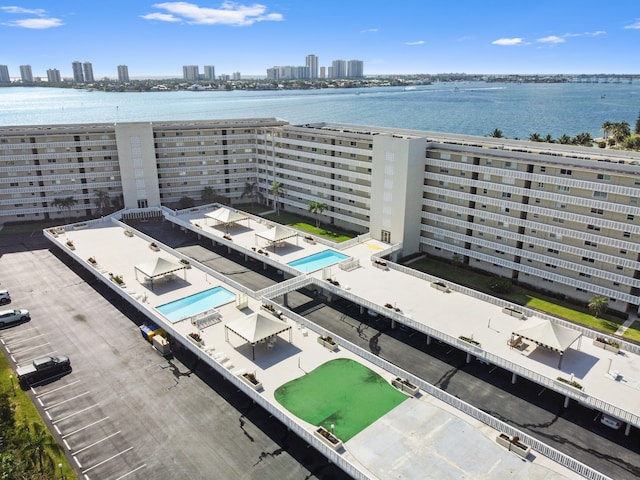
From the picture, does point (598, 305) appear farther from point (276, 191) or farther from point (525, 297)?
point (276, 191)

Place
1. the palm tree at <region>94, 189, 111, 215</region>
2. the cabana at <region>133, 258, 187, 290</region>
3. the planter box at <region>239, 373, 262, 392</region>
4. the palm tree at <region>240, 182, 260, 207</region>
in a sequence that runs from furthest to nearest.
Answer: the palm tree at <region>240, 182, 260, 207</region>, the palm tree at <region>94, 189, 111, 215</region>, the cabana at <region>133, 258, 187, 290</region>, the planter box at <region>239, 373, 262, 392</region>

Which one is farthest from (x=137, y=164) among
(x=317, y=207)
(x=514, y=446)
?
(x=514, y=446)

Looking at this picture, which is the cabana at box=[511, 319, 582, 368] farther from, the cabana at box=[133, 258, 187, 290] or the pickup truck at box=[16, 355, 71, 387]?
the pickup truck at box=[16, 355, 71, 387]

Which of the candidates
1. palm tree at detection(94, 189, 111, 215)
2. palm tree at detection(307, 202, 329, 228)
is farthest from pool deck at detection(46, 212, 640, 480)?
palm tree at detection(94, 189, 111, 215)

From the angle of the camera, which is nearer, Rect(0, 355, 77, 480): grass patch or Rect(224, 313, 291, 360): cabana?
Rect(0, 355, 77, 480): grass patch

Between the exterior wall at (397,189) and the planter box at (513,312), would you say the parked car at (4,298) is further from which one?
the planter box at (513,312)

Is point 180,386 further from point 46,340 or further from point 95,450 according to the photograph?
point 46,340
